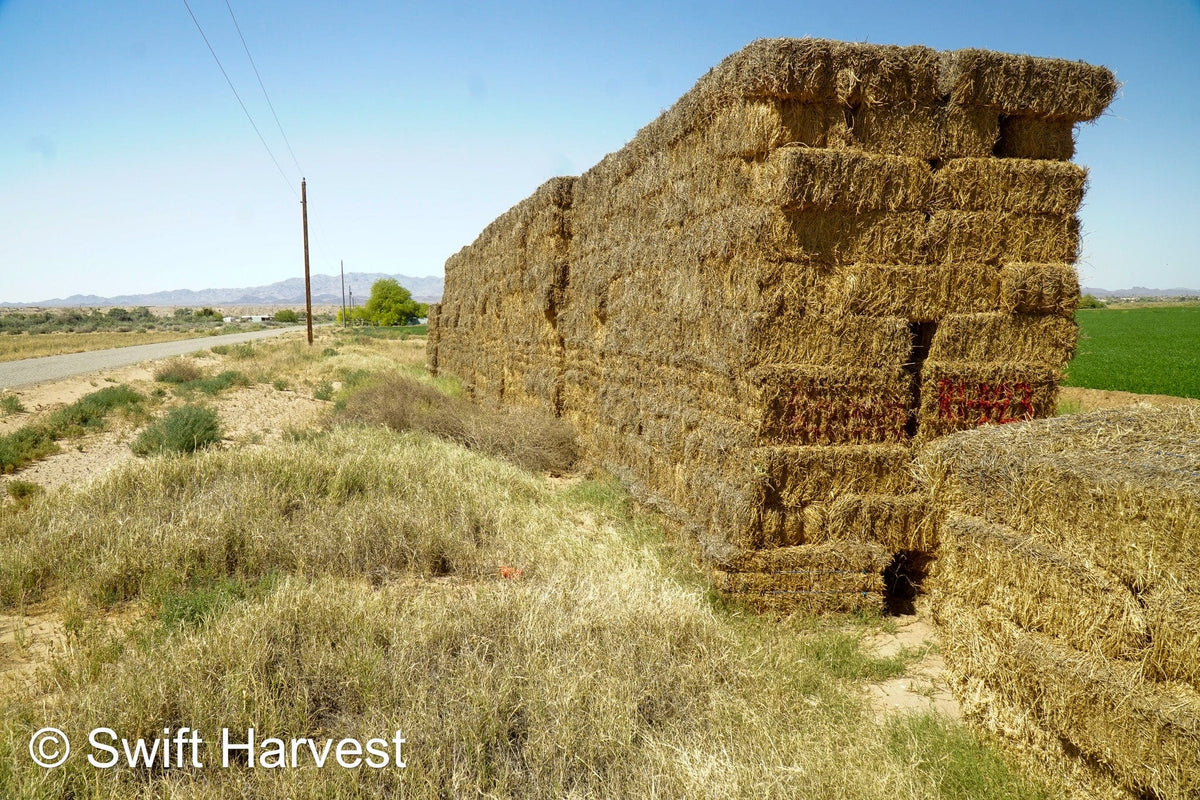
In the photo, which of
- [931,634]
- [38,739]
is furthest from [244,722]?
[931,634]

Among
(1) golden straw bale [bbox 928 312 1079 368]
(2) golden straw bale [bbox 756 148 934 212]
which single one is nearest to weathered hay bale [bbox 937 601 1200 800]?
(1) golden straw bale [bbox 928 312 1079 368]

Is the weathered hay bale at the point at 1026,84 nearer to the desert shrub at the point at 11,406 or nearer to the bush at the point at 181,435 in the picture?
the bush at the point at 181,435

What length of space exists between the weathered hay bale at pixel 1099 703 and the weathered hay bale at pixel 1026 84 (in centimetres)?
384

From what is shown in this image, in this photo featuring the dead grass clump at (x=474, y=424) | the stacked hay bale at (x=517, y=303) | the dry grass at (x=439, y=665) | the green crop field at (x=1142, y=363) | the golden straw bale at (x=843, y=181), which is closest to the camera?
the dry grass at (x=439, y=665)

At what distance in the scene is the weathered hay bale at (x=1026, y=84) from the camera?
5.21 meters

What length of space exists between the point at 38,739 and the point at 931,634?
5.30m

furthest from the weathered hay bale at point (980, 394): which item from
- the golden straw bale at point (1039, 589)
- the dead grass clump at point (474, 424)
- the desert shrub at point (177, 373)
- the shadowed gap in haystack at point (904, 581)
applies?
the desert shrub at point (177, 373)

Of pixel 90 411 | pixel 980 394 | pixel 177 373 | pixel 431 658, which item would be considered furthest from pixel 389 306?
pixel 431 658

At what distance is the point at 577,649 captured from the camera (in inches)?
155

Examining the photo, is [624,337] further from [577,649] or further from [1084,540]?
[1084,540]

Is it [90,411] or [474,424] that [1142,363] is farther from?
[90,411]

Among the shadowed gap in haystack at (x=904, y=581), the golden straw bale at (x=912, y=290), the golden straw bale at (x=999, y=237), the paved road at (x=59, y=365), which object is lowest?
the shadowed gap in haystack at (x=904, y=581)

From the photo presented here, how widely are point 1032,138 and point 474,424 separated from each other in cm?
774

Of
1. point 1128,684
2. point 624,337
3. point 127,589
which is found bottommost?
point 127,589
